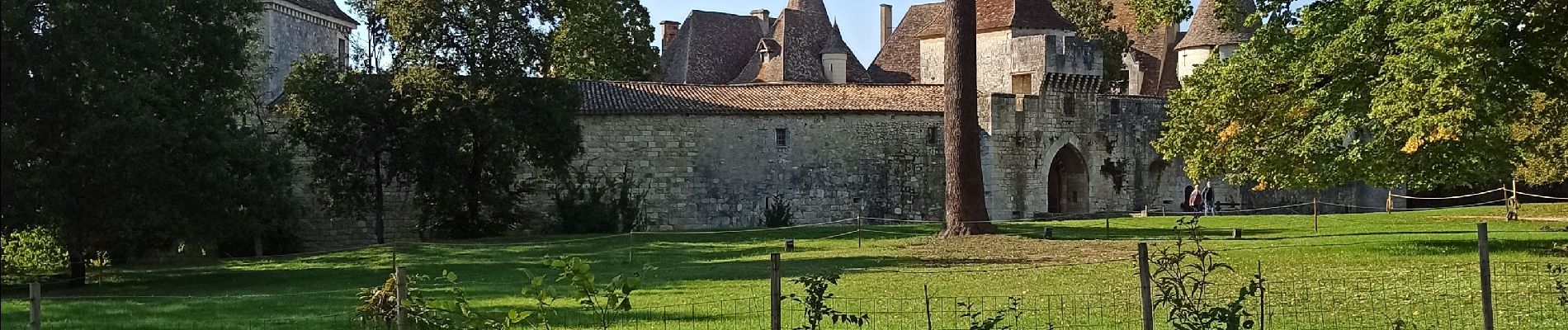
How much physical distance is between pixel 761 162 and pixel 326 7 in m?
13.5

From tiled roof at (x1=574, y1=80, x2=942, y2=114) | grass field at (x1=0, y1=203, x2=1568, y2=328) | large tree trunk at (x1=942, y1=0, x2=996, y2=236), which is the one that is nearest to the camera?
grass field at (x1=0, y1=203, x2=1568, y2=328)

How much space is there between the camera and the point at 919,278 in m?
16.9

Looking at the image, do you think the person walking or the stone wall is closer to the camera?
the stone wall

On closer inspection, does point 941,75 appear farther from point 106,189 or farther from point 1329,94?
point 106,189

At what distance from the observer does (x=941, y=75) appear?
144 ft

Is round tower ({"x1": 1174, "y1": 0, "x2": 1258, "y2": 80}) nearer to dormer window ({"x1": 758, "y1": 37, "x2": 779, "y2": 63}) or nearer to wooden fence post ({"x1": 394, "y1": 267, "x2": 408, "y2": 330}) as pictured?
dormer window ({"x1": 758, "y1": 37, "x2": 779, "y2": 63})

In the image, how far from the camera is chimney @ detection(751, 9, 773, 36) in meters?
54.0

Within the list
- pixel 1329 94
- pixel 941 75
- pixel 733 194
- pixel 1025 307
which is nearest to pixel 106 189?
pixel 1025 307

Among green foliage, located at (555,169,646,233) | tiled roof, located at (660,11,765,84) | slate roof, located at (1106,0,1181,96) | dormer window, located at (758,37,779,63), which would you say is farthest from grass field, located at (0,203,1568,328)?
Answer: slate roof, located at (1106,0,1181,96)

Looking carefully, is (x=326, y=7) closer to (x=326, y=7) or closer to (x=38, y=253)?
(x=326, y=7)

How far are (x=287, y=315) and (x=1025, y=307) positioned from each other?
7019 millimetres

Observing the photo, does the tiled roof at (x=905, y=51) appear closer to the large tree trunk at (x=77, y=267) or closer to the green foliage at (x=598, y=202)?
the green foliage at (x=598, y=202)

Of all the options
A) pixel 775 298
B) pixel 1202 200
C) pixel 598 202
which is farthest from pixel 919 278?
pixel 1202 200

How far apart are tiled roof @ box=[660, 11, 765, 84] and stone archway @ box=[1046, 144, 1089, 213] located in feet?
42.1
